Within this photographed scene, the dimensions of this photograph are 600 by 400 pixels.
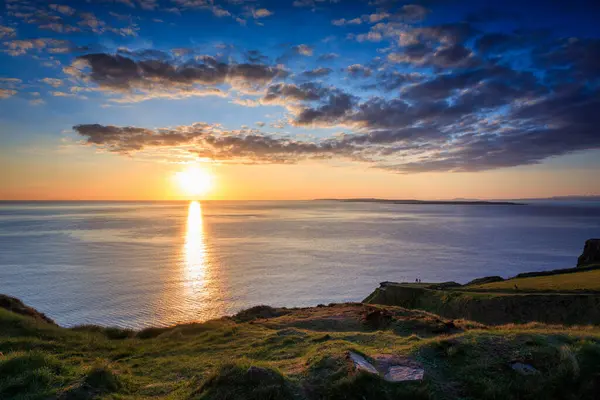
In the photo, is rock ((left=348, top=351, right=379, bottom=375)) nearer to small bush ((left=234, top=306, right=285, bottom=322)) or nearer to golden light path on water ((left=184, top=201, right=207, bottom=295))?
small bush ((left=234, top=306, right=285, bottom=322))

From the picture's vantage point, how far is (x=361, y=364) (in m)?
10.8

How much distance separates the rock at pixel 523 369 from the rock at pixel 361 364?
4251mm

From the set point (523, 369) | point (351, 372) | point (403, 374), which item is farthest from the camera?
point (403, 374)

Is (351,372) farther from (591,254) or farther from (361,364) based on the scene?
(591,254)

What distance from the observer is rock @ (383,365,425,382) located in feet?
33.4

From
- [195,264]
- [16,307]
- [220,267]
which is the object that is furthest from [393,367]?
[195,264]

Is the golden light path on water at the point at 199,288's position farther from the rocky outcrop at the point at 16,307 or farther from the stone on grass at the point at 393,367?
the stone on grass at the point at 393,367

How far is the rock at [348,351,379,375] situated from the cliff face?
21.9m

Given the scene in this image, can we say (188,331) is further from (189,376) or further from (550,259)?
(550,259)

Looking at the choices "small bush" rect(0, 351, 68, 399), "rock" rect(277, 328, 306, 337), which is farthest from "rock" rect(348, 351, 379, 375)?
"small bush" rect(0, 351, 68, 399)

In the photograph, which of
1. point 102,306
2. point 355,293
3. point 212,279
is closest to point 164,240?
A: point 212,279

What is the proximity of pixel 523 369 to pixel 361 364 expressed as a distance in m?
4.85

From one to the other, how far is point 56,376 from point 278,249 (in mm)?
76295

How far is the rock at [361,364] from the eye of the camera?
33.8ft
